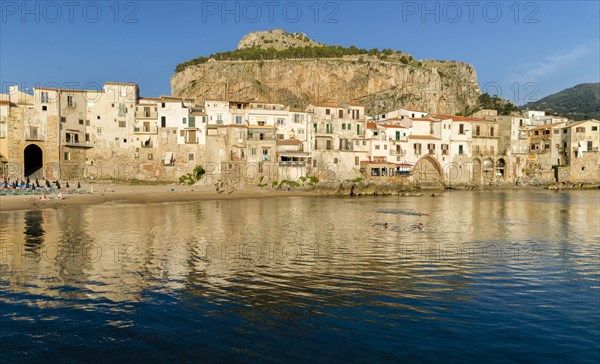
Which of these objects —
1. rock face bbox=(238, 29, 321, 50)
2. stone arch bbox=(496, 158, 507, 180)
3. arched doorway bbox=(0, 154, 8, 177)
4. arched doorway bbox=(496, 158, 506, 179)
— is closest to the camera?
arched doorway bbox=(0, 154, 8, 177)

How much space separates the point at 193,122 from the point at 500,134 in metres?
66.0

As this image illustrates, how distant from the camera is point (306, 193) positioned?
6706cm

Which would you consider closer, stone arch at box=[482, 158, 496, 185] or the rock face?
stone arch at box=[482, 158, 496, 185]

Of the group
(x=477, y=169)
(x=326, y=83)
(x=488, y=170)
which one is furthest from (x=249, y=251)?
(x=326, y=83)

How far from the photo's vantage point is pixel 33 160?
64.7 meters

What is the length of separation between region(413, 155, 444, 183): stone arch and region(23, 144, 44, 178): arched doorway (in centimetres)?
6383

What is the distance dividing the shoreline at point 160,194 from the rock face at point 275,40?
4393 inches

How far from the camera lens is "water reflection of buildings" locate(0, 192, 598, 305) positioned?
53.8 feet

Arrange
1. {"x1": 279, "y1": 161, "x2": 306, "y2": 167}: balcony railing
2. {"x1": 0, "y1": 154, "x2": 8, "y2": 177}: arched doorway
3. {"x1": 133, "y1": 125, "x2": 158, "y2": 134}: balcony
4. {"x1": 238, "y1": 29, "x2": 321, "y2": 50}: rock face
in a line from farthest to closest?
{"x1": 238, "y1": 29, "x2": 321, "y2": 50}: rock face < {"x1": 279, "y1": 161, "x2": 306, "y2": 167}: balcony railing < {"x1": 133, "y1": 125, "x2": 158, "y2": 134}: balcony < {"x1": 0, "y1": 154, "x2": 8, "y2": 177}: arched doorway

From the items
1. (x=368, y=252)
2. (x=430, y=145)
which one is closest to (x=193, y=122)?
(x=430, y=145)

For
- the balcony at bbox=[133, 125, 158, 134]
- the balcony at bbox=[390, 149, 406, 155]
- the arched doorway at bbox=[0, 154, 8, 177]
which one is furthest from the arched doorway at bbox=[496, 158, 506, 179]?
the arched doorway at bbox=[0, 154, 8, 177]

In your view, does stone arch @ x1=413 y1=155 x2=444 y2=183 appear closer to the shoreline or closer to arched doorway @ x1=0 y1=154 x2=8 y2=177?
the shoreline

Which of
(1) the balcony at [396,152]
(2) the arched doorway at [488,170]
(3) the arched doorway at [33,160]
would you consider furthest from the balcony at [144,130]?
(2) the arched doorway at [488,170]

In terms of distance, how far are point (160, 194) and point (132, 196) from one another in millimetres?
3643
